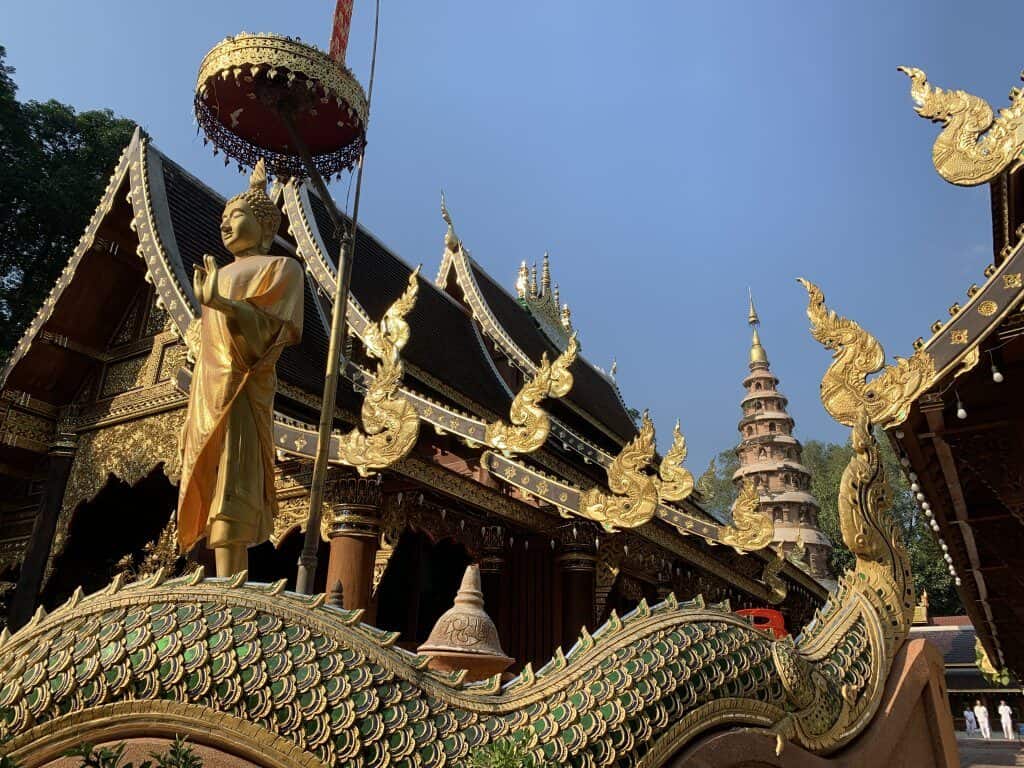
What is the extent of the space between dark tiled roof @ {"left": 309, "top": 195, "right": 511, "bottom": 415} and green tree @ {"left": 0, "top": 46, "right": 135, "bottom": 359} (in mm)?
7385

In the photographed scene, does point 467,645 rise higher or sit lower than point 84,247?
lower

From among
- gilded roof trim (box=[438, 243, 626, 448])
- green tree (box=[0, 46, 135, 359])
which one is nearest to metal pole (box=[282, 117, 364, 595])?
gilded roof trim (box=[438, 243, 626, 448])

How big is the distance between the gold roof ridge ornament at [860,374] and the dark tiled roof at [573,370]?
8.54 meters

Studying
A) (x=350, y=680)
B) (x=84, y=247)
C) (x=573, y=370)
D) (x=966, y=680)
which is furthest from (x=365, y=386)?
(x=966, y=680)

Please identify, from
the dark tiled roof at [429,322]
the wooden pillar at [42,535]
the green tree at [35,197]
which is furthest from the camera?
the green tree at [35,197]

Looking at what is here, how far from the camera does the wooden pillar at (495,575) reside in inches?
337

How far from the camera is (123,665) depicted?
1402 millimetres

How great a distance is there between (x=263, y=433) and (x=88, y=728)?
6.37 feet

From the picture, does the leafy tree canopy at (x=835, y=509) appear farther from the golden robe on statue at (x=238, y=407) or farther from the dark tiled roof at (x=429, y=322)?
the golden robe on statue at (x=238, y=407)

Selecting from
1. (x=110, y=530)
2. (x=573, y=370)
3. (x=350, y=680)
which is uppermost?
(x=573, y=370)

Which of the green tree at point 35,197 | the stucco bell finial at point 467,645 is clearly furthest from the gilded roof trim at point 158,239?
the green tree at point 35,197

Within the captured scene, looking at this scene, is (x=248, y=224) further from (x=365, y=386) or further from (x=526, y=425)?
(x=365, y=386)

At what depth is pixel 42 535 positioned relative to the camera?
8.60 m

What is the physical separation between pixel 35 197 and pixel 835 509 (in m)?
28.5
